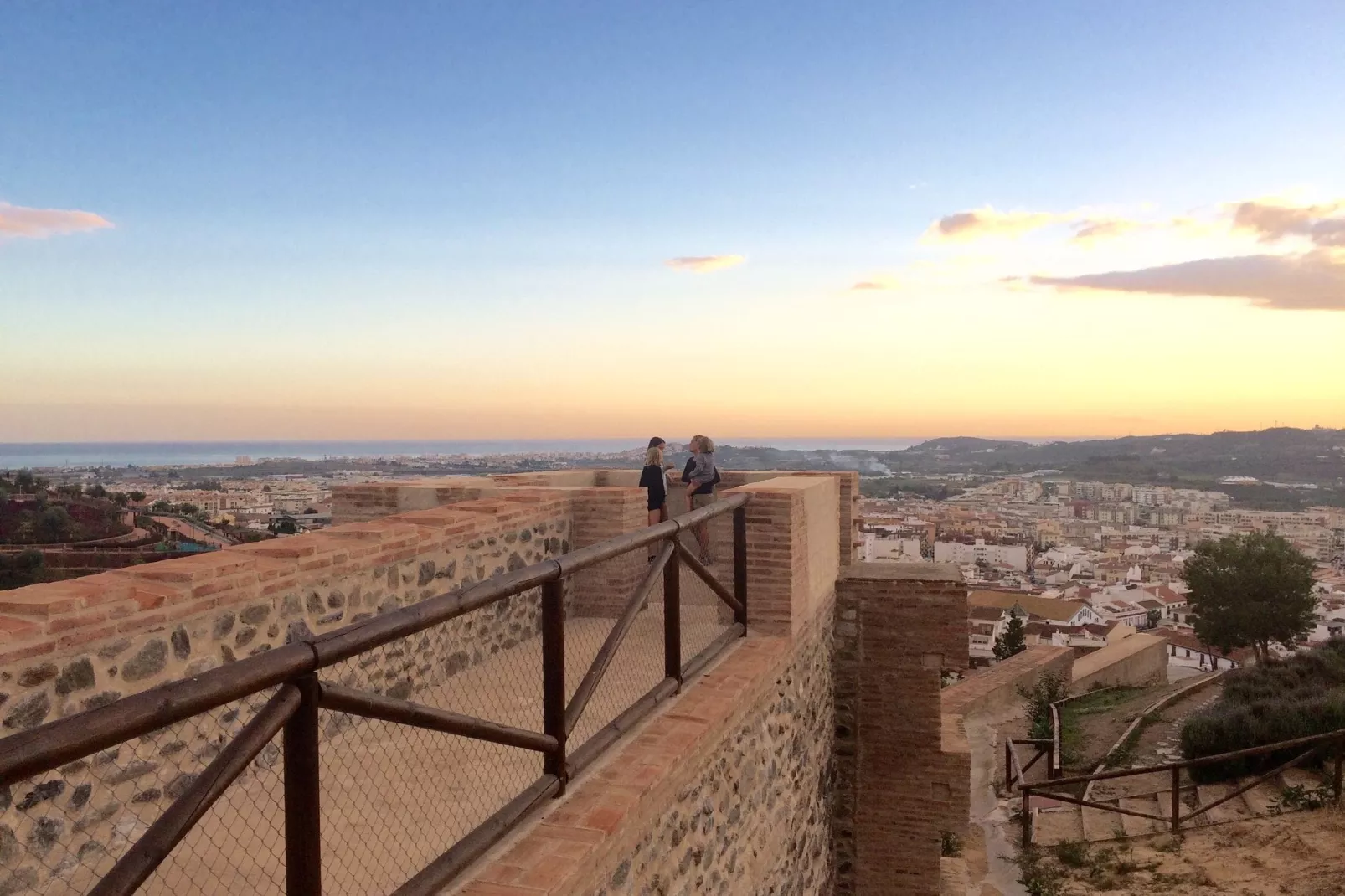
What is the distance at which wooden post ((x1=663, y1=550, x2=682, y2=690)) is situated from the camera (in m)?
4.02

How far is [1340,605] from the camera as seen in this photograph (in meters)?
36.8

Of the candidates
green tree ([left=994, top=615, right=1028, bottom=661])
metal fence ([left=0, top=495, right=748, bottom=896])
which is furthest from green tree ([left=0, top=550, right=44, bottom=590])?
green tree ([left=994, top=615, right=1028, bottom=661])

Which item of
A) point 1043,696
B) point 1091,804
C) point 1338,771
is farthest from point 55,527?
point 1338,771

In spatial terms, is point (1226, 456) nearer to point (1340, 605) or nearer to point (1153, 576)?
point (1153, 576)

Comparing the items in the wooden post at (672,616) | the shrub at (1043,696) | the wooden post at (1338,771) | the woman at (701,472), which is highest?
the woman at (701,472)

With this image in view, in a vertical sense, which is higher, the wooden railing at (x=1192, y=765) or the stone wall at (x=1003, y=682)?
the wooden railing at (x=1192, y=765)

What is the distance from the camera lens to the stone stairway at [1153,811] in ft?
32.7

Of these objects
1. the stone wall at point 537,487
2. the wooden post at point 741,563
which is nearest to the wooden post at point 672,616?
the wooden post at point 741,563

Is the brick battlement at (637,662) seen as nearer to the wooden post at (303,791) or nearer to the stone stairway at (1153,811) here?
the wooden post at (303,791)

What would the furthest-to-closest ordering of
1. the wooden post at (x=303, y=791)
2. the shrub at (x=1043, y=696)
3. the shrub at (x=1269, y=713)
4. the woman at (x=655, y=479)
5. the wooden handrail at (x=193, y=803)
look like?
1. the shrub at (x=1043, y=696)
2. the shrub at (x=1269, y=713)
3. the woman at (x=655, y=479)
4. the wooden post at (x=303, y=791)
5. the wooden handrail at (x=193, y=803)

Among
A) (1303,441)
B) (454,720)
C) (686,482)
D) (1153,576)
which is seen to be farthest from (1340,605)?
(1303,441)

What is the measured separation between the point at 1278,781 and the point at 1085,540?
64824mm

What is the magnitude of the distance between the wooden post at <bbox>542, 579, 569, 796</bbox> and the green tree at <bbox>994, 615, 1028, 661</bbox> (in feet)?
98.4

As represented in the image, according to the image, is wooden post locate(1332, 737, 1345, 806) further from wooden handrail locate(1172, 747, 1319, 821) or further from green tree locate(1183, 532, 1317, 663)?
green tree locate(1183, 532, 1317, 663)
